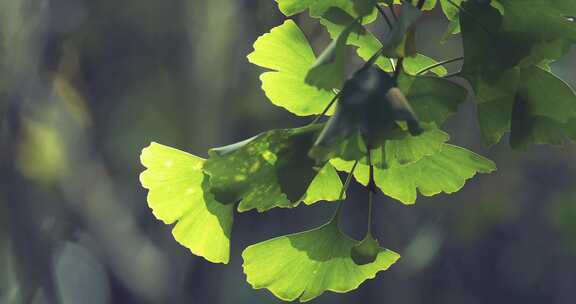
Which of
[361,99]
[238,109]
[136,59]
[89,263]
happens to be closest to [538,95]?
[361,99]

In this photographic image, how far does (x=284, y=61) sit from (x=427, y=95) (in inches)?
7.2

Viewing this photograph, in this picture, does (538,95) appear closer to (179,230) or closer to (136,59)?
(179,230)

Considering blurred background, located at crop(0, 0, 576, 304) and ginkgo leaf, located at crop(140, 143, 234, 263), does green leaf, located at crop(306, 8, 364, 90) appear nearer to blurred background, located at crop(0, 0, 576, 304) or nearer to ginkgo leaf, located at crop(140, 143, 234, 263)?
ginkgo leaf, located at crop(140, 143, 234, 263)

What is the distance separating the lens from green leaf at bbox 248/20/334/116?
2.96 ft

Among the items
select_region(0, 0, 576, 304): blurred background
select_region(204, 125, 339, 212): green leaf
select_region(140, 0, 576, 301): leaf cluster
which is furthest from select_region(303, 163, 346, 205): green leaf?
select_region(0, 0, 576, 304): blurred background

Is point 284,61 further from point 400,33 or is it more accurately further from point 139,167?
point 139,167

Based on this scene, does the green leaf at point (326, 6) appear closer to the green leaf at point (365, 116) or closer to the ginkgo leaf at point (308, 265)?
the green leaf at point (365, 116)

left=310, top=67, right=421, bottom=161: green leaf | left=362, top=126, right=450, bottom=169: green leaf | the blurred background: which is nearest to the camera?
left=310, top=67, right=421, bottom=161: green leaf

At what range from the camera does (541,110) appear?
774 mm

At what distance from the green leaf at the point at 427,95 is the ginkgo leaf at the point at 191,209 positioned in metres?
0.16

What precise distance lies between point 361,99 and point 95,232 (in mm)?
4682

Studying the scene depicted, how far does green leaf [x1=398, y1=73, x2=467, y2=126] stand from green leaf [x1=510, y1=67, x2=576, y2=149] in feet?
0.17

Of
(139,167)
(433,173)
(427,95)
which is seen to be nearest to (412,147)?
(427,95)

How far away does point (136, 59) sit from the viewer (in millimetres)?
5883
